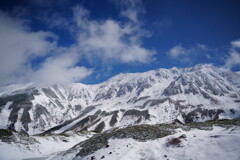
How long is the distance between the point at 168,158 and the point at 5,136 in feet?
156

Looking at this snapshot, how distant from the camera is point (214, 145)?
1952 cm

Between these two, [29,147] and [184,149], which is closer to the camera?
[184,149]

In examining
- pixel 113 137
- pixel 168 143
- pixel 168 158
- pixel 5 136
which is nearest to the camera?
pixel 168 158

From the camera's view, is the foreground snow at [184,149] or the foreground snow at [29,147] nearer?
the foreground snow at [184,149]

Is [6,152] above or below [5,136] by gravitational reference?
below

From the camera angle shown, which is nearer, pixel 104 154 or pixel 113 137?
pixel 104 154

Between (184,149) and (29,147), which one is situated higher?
(29,147)

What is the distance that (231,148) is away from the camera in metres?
17.9

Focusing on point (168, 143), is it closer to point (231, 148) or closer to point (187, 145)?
point (187, 145)

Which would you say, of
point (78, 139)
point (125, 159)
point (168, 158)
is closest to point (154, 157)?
point (168, 158)

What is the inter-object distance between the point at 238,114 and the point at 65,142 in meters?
210

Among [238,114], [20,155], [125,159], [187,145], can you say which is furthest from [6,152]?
[238,114]

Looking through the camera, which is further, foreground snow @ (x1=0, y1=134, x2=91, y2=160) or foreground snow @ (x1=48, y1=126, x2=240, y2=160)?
foreground snow @ (x1=0, y1=134, x2=91, y2=160)

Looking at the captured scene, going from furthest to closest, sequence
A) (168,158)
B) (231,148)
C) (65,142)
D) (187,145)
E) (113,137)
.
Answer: (65,142)
(113,137)
(187,145)
(168,158)
(231,148)
